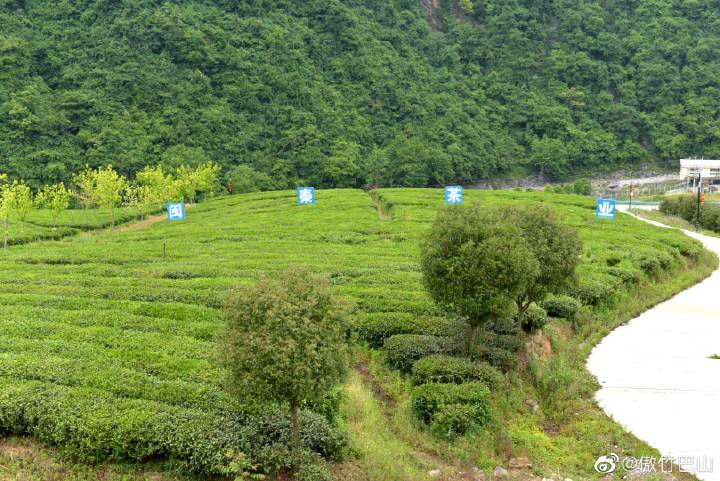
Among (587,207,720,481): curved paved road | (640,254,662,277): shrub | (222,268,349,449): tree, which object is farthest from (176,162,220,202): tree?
(222,268,349,449): tree

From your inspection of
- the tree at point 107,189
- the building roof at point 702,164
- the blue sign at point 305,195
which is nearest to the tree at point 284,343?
the blue sign at point 305,195

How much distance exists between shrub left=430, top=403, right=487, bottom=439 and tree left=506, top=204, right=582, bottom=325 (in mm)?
4984

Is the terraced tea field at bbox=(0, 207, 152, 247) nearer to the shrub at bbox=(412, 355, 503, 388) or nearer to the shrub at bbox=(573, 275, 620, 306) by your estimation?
the shrub at bbox=(412, 355, 503, 388)

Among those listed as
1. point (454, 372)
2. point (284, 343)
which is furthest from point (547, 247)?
point (284, 343)

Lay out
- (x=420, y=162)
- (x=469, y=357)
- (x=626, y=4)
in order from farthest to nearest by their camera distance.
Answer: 1. (x=626, y=4)
2. (x=420, y=162)
3. (x=469, y=357)

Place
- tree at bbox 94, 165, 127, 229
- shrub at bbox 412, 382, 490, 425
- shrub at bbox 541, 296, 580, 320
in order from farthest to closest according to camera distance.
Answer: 1. tree at bbox 94, 165, 127, 229
2. shrub at bbox 541, 296, 580, 320
3. shrub at bbox 412, 382, 490, 425

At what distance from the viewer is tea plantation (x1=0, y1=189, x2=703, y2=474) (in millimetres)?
12117

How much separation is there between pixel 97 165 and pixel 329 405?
62092 millimetres

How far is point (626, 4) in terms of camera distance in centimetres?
11838

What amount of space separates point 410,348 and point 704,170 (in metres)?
82.8

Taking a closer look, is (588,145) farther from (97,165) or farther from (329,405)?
(329,405)

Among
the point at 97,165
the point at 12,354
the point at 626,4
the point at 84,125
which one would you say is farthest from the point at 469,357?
the point at 626,4

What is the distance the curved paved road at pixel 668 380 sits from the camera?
14805mm

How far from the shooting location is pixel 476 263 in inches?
627
